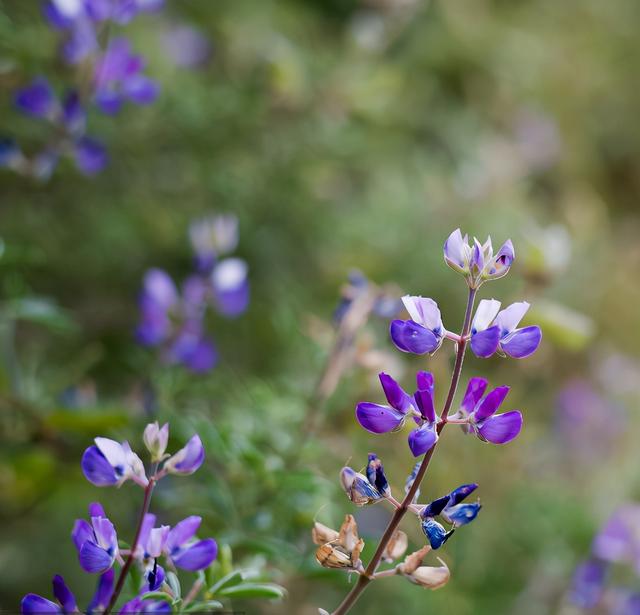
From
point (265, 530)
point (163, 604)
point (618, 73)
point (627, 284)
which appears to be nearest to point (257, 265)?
point (265, 530)

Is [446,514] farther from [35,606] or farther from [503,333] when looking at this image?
[35,606]

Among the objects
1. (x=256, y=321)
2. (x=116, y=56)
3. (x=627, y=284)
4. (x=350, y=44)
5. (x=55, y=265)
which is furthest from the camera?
(x=627, y=284)

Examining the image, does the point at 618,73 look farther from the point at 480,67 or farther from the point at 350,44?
the point at 350,44

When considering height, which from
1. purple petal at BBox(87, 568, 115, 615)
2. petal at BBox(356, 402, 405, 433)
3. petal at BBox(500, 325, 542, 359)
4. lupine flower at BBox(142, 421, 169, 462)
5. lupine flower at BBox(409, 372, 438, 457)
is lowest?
purple petal at BBox(87, 568, 115, 615)

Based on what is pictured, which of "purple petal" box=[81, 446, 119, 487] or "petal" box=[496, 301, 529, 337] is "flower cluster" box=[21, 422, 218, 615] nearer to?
"purple petal" box=[81, 446, 119, 487]

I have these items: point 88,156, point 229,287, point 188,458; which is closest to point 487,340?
point 188,458

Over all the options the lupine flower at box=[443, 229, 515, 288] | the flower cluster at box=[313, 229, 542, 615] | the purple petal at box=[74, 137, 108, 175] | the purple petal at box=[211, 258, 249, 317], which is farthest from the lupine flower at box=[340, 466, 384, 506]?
the purple petal at box=[74, 137, 108, 175]
